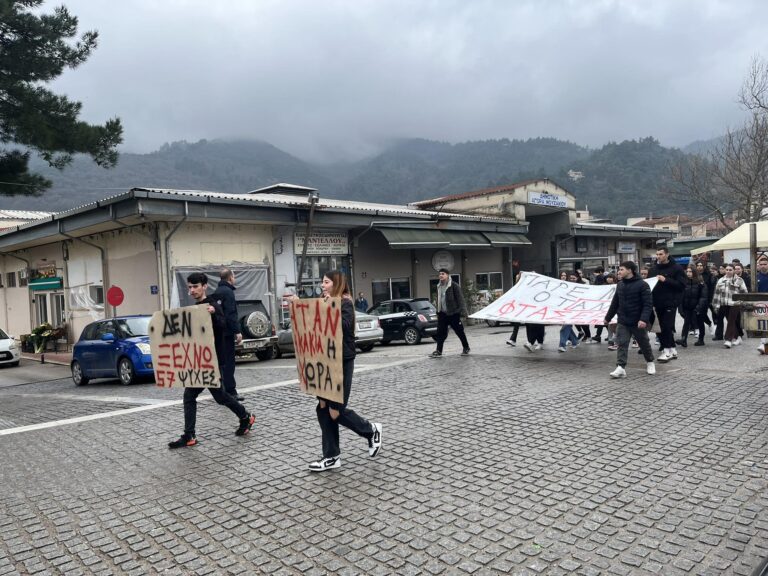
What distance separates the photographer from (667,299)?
36.0 ft

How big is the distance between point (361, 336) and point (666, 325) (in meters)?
8.33

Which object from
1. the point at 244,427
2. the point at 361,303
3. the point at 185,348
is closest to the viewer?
the point at 185,348

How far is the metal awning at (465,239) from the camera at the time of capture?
83.9ft

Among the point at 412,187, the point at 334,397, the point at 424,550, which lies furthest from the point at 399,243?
the point at 412,187

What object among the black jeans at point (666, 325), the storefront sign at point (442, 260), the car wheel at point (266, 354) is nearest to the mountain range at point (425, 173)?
the storefront sign at point (442, 260)

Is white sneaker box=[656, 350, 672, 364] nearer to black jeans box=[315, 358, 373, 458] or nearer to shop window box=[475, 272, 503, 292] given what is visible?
black jeans box=[315, 358, 373, 458]

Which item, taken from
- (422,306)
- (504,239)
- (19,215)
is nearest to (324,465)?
(422,306)

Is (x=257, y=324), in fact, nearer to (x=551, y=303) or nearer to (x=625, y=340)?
(x=551, y=303)

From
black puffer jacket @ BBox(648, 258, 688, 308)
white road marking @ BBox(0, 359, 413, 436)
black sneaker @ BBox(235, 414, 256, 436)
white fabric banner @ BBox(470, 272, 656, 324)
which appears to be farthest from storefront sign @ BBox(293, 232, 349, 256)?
black sneaker @ BBox(235, 414, 256, 436)

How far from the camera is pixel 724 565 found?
11.3ft

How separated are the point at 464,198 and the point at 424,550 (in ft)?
97.9

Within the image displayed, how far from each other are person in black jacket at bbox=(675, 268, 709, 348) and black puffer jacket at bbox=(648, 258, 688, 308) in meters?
1.99

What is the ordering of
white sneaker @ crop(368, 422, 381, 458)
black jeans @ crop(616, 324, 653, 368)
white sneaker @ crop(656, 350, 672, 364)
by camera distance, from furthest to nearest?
white sneaker @ crop(656, 350, 672, 364) < black jeans @ crop(616, 324, 653, 368) < white sneaker @ crop(368, 422, 381, 458)

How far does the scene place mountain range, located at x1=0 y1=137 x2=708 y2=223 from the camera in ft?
241
